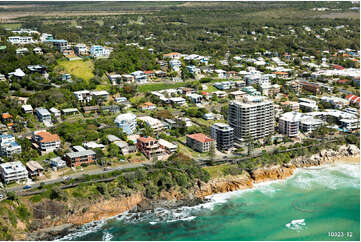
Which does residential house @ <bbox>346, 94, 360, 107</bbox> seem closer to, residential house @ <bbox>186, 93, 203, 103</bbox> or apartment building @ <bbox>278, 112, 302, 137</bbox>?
apartment building @ <bbox>278, 112, 302, 137</bbox>

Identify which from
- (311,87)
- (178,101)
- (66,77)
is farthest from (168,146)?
(311,87)

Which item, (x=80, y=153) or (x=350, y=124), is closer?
(x=80, y=153)

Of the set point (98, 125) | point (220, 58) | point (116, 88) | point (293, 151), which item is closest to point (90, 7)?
point (220, 58)

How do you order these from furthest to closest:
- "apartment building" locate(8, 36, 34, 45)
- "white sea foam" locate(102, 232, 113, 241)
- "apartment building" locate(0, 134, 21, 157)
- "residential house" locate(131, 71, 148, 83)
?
"apartment building" locate(8, 36, 34, 45) < "residential house" locate(131, 71, 148, 83) < "apartment building" locate(0, 134, 21, 157) < "white sea foam" locate(102, 232, 113, 241)

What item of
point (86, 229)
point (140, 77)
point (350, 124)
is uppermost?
point (140, 77)

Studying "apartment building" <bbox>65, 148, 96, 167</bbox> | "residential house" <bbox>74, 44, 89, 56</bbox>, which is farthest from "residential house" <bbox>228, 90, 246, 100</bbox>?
"residential house" <bbox>74, 44, 89, 56</bbox>

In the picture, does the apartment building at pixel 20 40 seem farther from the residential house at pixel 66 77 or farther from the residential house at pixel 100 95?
the residential house at pixel 100 95

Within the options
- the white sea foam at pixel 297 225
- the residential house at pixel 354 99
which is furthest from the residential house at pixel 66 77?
the white sea foam at pixel 297 225

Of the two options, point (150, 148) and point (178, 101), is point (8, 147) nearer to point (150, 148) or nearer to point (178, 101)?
point (150, 148)
